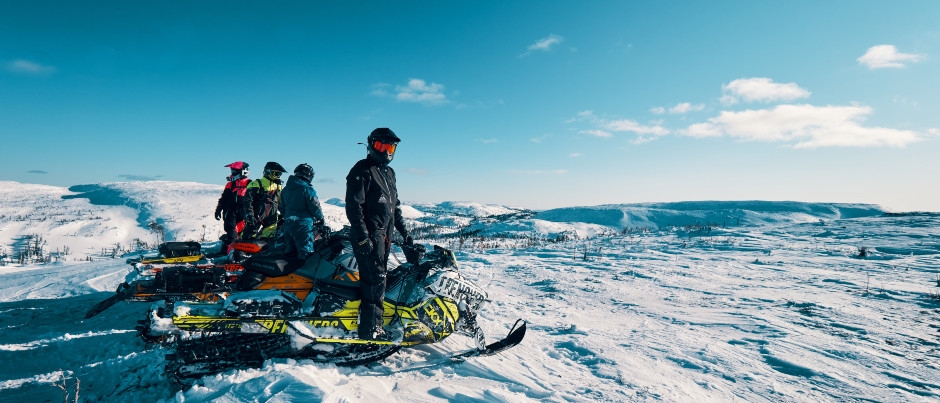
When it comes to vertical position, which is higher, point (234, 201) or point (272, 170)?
point (272, 170)

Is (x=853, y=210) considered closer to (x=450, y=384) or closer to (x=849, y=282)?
(x=849, y=282)

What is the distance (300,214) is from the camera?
553 cm

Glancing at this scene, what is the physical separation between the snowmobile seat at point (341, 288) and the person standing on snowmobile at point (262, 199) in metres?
4.35

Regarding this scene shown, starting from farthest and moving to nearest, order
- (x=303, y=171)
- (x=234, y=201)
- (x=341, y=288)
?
1. (x=234, y=201)
2. (x=303, y=171)
3. (x=341, y=288)

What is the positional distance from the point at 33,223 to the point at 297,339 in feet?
98.7

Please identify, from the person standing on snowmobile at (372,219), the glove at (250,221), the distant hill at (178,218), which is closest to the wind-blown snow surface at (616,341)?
the person standing on snowmobile at (372,219)

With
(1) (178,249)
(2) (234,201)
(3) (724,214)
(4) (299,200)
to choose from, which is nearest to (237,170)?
(2) (234,201)

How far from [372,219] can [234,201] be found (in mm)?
5288

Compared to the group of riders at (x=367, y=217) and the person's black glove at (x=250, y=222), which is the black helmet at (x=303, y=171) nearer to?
the group of riders at (x=367, y=217)

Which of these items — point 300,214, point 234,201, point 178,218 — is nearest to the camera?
point 300,214

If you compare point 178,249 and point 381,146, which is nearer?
point 381,146

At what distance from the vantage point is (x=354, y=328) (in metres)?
3.64

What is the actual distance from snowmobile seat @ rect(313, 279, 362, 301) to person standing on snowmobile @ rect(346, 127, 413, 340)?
0.40ft

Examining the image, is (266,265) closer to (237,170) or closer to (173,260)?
(173,260)
